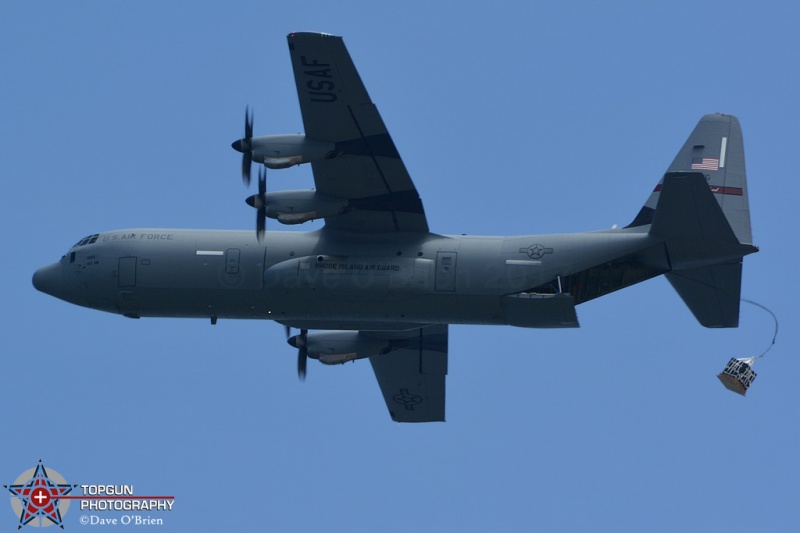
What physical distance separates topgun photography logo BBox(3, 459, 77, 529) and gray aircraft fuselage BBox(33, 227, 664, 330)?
5528 millimetres

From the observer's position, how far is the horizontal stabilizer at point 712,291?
1318 inches

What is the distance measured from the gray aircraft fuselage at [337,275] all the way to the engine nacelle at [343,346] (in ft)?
7.15

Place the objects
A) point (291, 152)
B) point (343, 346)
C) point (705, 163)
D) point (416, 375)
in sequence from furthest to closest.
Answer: point (416, 375)
point (343, 346)
point (705, 163)
point (291, 152)

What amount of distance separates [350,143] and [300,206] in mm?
2127

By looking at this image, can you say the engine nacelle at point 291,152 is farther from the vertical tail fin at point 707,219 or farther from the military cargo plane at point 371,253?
the vertical tail fin at point 707,219

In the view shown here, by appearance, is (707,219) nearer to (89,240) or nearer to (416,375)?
(416,375)

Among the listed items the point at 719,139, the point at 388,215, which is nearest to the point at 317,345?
the point at 388,215

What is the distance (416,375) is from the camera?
131 ft

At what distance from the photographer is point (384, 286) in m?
33.8

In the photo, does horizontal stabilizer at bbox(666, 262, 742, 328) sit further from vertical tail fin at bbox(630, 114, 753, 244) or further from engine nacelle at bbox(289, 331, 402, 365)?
engine nacelle at bbox(289, 331, 402, 365)

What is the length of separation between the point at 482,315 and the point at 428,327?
5.49 m

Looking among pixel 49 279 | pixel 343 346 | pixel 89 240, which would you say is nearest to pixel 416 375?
pixel 343 346

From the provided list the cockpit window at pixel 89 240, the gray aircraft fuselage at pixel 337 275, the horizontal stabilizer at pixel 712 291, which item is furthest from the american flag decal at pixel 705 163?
the cockpit window at pixel 89 240

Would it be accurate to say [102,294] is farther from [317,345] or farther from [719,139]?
[719,139]
